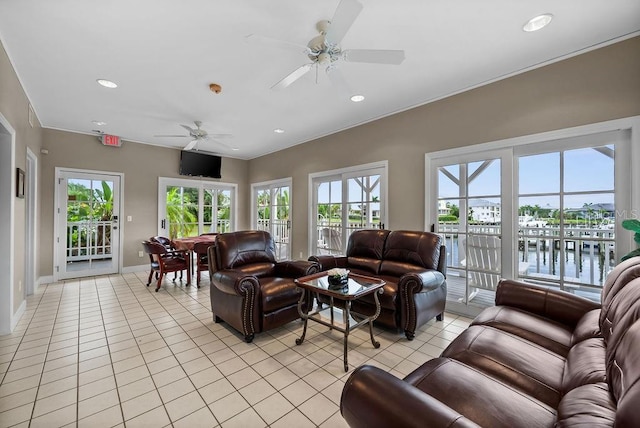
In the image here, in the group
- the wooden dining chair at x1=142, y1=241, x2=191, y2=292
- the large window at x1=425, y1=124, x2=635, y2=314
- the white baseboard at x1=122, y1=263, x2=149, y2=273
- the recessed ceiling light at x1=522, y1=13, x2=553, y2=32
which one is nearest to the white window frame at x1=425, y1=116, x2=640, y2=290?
the large window at x1=425, y1=124, x2=635, y2=314

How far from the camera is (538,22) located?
2.19 meters

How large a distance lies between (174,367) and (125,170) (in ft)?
16.2

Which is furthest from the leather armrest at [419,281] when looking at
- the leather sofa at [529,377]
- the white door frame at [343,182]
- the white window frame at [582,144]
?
the white door frame at [343,182]

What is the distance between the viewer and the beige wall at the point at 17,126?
2.59 m

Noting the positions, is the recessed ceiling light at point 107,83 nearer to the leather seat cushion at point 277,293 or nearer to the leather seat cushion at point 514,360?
the leather seat cushion at point 277,293

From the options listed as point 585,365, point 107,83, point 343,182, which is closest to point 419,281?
point 585,365

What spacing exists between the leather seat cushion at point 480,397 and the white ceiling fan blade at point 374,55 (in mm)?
2132

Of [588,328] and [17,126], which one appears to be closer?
[588,328]

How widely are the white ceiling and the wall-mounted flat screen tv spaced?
2129 mm

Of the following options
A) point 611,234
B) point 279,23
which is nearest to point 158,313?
point 279,23

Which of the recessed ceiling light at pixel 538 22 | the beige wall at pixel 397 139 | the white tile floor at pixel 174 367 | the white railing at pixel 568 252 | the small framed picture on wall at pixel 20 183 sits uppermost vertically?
the recessed ceiling light at pixel 538 22

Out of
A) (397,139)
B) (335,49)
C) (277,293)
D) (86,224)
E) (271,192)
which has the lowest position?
(277,293)

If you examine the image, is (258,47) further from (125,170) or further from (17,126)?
(125,170)

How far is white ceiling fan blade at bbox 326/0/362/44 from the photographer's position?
66.2 inches
